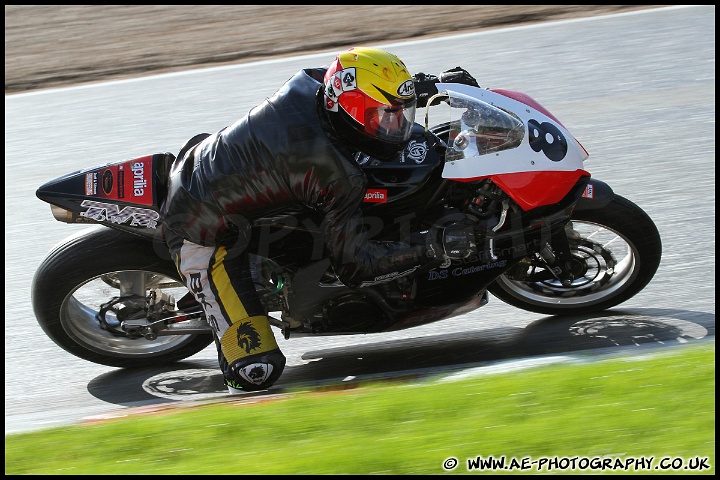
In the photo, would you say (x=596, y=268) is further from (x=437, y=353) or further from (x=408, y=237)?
(x=408, y=237)

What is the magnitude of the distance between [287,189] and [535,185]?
111 centimetres

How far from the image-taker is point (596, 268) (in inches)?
187

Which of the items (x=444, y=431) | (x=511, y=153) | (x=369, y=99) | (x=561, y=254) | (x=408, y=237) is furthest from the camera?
(x=561, y=254)

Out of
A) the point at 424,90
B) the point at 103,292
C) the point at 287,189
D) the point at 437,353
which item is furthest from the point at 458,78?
the point at 103,292

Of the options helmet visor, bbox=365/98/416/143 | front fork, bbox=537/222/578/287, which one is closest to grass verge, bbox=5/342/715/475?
front fork, bbox=537/222/578/287

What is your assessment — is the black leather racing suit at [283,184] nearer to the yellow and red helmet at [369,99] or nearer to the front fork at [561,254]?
the yellow and red helmet at [369,99]

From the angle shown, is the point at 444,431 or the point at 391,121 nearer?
the point at 444,431

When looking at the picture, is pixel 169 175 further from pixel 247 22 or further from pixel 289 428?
pixel 247 22

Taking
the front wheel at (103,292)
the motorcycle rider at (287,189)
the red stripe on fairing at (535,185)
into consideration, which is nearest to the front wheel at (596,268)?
the red stripe on fairing at (535,185)

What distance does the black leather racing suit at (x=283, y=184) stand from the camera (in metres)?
3.90

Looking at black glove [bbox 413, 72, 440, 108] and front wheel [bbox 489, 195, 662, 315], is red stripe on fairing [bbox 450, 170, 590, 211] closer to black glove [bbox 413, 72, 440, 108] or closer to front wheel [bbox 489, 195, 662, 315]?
front wheel [bbox 489, 195, 662, 315]

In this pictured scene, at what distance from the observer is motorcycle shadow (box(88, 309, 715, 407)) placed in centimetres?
461

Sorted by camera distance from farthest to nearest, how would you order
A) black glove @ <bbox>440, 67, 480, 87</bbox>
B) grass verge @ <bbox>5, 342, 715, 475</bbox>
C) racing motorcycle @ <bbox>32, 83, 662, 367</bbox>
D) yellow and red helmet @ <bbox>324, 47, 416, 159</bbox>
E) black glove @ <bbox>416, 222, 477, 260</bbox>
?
1. black glove @ <bbox>440, 67, 480, 87</bbox>
2. racing motorcycle @ <bbox>32, 83, 662, 367</bbox>
3. black glove @ <bbox>416, 222, 477, 260</bbox>
4. yellow and red helmet @ <bbox>324, 47, 416, 159</bbox>
5. grass verge @ <bbox>5, 342, 715, 475</bbox>

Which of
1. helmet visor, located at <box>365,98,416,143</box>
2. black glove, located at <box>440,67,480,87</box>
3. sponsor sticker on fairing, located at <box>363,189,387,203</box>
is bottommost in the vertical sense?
sponsor sticker on fairing, located at <box>363,189,387,203</box>
